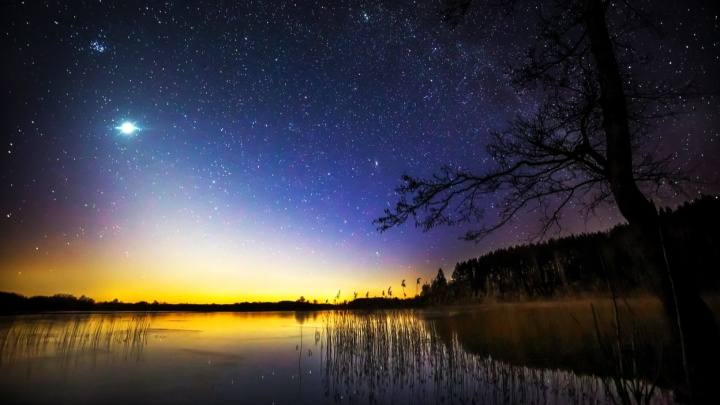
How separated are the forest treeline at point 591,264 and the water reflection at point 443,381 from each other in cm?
220

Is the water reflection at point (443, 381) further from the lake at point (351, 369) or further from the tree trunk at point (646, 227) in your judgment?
the tree trunk at point (646, 227)

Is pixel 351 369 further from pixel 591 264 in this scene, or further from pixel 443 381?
pixel 591 264

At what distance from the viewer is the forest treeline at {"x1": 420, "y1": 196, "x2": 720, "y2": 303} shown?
178 inches

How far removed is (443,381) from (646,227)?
529 cm

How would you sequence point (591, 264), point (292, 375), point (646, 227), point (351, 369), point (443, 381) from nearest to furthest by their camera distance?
point (646, 227)
point (443, 381)
point (292, 375)
point (351, 369)
point (591, 264)

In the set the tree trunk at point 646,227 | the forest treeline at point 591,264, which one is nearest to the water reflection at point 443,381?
the tree trunk at point 646,227

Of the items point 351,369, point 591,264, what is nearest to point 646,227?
point 351,369

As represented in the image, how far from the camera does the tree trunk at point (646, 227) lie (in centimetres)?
361

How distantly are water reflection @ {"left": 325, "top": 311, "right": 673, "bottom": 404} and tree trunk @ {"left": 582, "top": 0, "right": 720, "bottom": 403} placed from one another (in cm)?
151

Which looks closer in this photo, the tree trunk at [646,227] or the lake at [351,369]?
the tree trunk at [646,227]

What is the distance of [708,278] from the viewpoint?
2088 cm

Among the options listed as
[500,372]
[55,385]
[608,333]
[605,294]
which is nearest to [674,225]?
[605,294]

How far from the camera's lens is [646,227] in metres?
4.15

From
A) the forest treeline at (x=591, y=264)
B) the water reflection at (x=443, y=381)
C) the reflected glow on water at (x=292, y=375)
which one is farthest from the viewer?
the reflected glow on water at (x=292, y=375)
